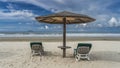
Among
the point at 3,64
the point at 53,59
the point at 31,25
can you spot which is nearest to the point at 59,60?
the point at 53,59

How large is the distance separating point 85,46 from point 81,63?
0.85 meters

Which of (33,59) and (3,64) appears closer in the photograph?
(3,64)

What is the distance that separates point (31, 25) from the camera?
265ft

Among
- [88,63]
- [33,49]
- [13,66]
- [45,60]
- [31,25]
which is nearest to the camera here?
[13,66]

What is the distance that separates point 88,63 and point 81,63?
0.30 m

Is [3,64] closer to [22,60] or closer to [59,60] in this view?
[22,60]

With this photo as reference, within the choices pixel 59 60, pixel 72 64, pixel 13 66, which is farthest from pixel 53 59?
pixel 13 66

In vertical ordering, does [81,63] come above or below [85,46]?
below

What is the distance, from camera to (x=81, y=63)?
9484 mm

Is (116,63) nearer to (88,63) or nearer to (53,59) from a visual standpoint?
(88,63)

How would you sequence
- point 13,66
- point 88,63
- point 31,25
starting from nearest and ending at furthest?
point 13,66 → point 88,63 → point 31,25

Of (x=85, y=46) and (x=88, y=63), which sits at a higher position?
(x=85, y=46)

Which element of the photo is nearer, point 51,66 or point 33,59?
point 51,66

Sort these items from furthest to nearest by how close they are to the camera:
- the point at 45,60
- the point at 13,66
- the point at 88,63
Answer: the point at 45,60 < the point at 88,63 < the point at 13,66
